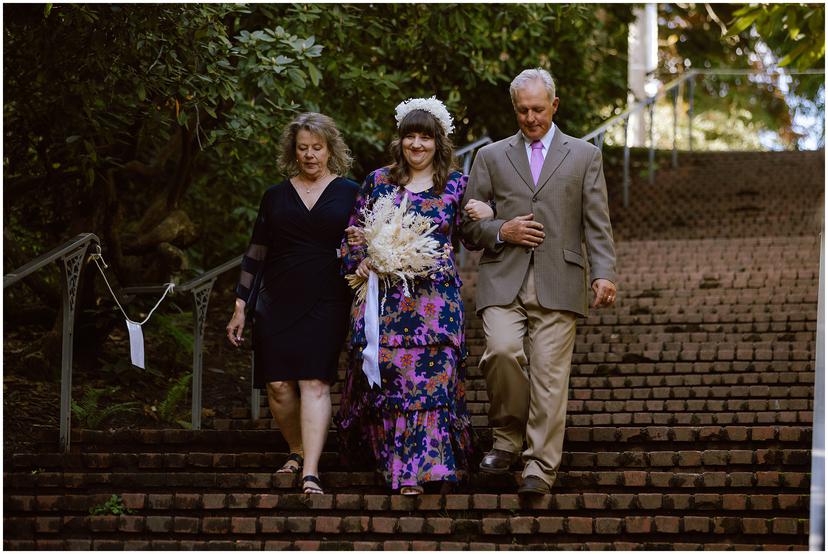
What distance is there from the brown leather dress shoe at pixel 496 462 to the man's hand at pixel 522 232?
931 mm

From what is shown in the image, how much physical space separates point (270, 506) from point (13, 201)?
16.8 ft

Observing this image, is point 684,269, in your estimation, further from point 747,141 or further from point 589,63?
point 747,141

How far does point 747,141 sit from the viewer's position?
2266 centimetres

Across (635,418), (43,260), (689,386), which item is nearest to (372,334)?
(43,260)

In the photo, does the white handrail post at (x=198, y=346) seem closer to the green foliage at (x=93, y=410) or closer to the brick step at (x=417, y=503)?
the green foliage at (x=93, y=410)

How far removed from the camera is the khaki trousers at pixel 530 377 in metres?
5.41

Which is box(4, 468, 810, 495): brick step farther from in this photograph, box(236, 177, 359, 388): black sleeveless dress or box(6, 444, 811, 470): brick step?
box(236, 177, 359, 388): black sleeveless dress

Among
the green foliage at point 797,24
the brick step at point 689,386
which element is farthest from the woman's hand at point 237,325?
the green foliage at point 797,24

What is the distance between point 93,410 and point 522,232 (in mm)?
3446

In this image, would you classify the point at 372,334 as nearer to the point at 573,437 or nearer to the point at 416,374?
the point at 416,374

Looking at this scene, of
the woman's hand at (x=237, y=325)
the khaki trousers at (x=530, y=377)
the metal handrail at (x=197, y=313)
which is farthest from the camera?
the metal handrail at (x=197, y=313)

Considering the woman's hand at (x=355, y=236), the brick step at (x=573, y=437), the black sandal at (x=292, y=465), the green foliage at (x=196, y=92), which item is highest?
the green foliage at (x=196, y=92)

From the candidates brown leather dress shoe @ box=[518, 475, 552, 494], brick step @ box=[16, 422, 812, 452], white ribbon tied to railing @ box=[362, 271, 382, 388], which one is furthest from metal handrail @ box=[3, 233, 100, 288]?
brown leather dress shoe @ box=[518, 475, 552, 494]

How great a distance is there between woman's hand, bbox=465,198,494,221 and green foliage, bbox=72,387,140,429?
3132 mm
